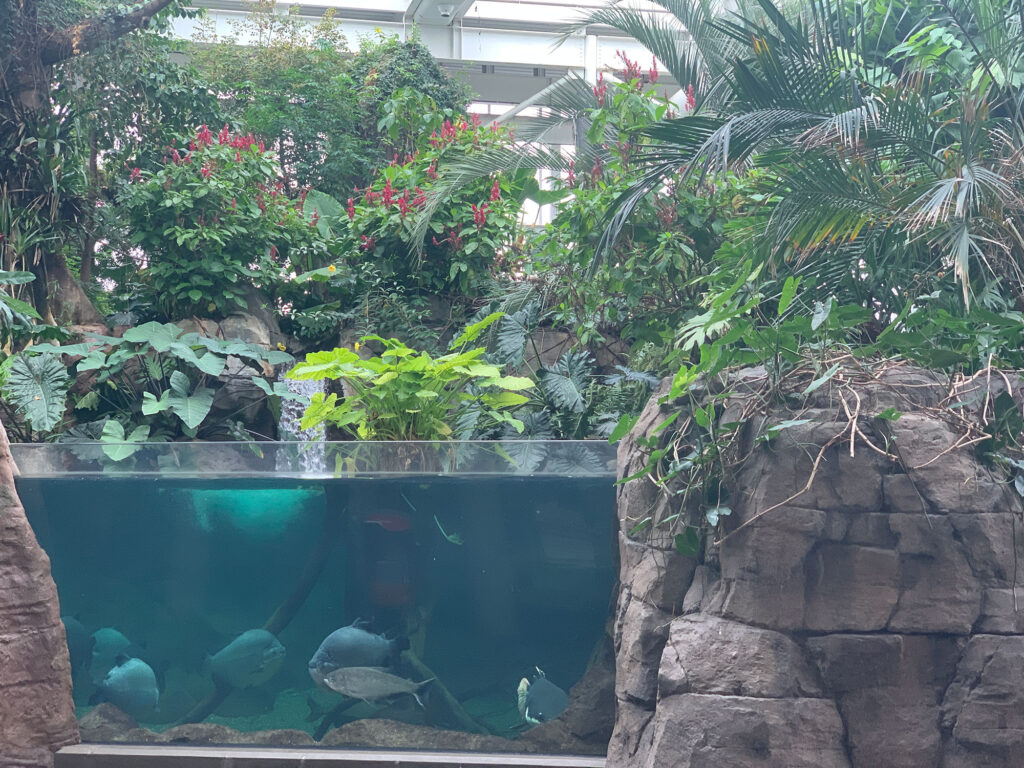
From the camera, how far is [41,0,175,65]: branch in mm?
7973

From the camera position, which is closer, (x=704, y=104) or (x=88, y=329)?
(x=704, y=104)

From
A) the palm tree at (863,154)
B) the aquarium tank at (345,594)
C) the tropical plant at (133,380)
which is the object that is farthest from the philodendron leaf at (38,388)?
the palm tree at (863,154)

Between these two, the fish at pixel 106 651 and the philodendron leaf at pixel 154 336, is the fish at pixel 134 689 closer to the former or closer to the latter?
the fish at pixel 106 651

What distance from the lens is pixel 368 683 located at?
4.71m

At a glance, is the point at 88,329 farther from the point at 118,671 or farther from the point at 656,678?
the point at 656,678

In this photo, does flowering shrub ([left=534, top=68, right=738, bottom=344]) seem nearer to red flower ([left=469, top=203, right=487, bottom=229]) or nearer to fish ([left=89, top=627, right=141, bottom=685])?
red flower ([left=469, top=203, right=487, bottom=229])

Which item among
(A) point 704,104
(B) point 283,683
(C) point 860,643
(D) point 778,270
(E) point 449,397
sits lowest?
(B) point 283,683

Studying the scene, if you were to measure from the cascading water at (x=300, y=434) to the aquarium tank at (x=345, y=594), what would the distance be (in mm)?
14

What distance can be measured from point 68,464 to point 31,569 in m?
0.89

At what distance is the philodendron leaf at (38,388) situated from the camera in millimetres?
6188

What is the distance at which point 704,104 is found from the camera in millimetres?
5566

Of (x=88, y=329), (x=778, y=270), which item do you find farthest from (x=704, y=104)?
(x=88, y=329)

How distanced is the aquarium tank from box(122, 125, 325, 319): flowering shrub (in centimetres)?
308

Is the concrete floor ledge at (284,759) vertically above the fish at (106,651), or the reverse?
the fish at (106,651)
